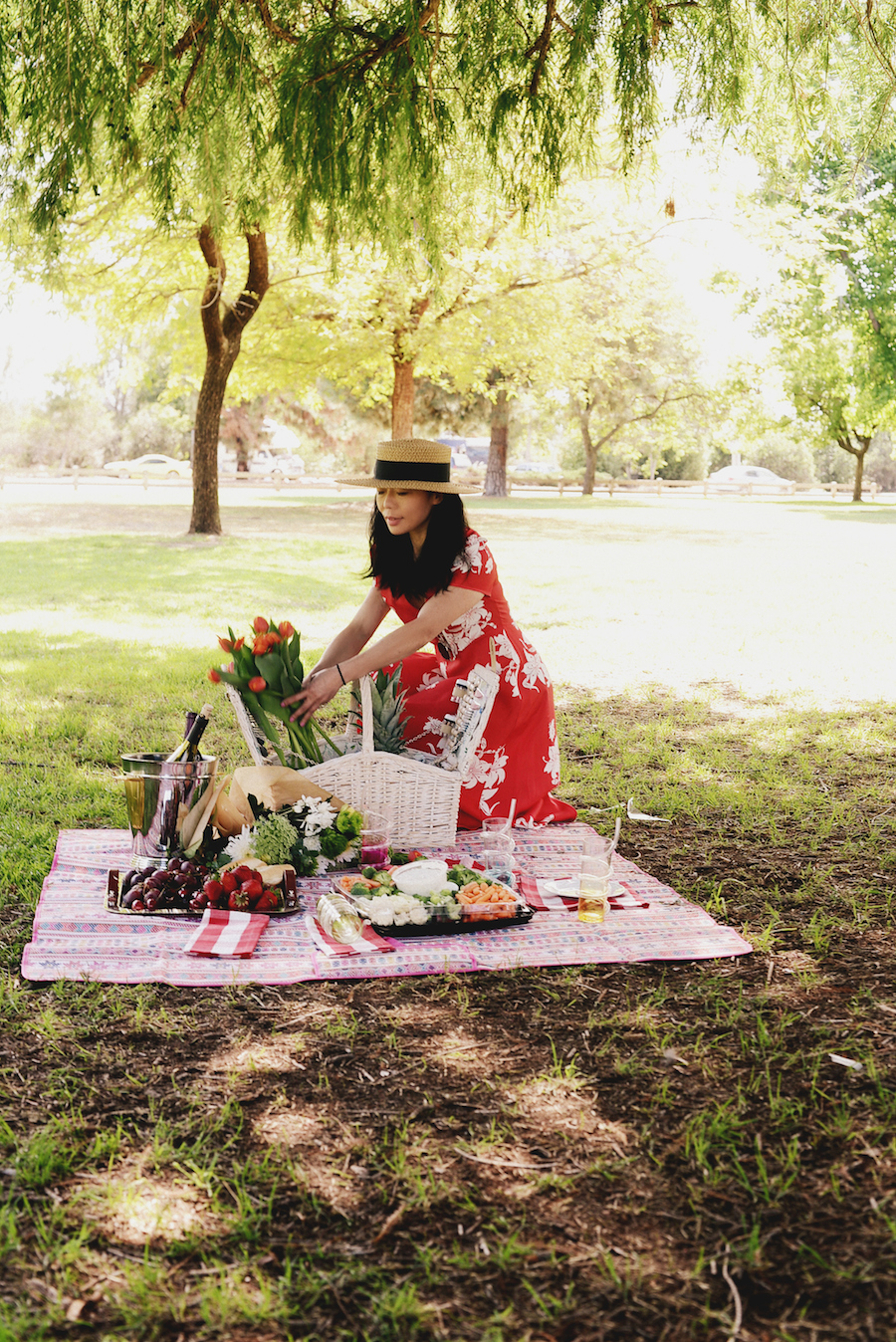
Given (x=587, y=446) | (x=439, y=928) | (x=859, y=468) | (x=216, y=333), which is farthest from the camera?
(x=859, y=468)

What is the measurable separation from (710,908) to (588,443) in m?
34.9

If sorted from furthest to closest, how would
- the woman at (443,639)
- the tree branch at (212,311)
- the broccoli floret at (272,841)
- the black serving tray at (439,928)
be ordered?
the tree branch at (212,311) < the woman at (443,639) < the broccoli floret at (272,841) < the black serving tray at (439,928)

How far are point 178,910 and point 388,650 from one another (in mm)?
1130

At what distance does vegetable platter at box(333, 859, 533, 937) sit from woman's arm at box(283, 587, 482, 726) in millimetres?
663

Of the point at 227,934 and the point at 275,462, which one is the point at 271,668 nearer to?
the point at 227,934

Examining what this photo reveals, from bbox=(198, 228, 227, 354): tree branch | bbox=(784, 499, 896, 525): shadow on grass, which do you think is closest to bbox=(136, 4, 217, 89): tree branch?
bbox=(198, 228, 227, 354): tree branch

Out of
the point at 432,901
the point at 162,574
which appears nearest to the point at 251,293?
the point at 162,574

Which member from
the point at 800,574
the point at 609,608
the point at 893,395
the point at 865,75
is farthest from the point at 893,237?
the point at 865,75

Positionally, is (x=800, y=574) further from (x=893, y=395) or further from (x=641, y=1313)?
(x=893, y=395)

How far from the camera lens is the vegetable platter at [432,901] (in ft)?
11.4

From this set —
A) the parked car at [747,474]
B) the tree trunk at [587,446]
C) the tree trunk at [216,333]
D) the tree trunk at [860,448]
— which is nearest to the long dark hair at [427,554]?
the tree trunk at [216,333]

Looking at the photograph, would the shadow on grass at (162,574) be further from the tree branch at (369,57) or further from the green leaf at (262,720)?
the tree branch at (369,57)

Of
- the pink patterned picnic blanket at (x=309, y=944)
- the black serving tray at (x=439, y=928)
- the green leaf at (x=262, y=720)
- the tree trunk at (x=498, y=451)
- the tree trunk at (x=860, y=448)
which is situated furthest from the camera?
the tree trunk at (x=860, y=448)

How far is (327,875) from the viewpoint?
3979 mm
